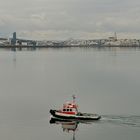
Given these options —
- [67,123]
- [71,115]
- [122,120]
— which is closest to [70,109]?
[71,115]

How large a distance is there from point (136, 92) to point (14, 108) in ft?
60.0

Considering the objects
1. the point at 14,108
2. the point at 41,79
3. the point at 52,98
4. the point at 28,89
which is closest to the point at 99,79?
the point at 41,79

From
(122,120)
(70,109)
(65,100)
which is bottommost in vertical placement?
(122,120)

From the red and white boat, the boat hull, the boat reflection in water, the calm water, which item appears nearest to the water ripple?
the calm water

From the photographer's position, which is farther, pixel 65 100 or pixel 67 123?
pixel 65 100

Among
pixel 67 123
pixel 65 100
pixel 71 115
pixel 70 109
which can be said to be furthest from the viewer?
pixel 65 100

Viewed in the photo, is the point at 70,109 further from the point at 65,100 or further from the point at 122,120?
Answer: the point at 65,100

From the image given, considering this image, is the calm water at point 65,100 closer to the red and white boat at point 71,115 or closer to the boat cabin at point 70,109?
the red and white boat at point 71,115

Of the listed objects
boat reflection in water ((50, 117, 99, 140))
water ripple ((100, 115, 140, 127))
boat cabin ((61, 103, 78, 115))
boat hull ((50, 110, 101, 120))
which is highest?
boat cabin ((61, 103, 78, 115))

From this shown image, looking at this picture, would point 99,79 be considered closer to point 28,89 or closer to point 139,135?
point 28,89

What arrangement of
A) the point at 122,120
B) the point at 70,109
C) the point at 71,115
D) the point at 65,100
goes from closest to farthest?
the point at 122,120
the point at 71,115
the point at 70,109
the point at 65,100

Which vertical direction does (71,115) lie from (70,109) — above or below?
below

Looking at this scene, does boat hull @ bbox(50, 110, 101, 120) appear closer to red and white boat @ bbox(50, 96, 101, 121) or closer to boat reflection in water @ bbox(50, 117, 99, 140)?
red and white boat @ bbox(50, 96, 101, 121)

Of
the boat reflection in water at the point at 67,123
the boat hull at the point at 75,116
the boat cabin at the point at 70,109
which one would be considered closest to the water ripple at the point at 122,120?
the boat hull at the point at 75,116
